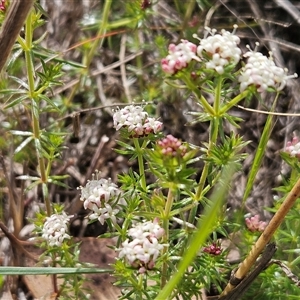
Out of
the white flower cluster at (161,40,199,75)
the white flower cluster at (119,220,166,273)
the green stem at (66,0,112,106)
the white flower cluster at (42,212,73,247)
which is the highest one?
the white flower cluster at (161,40,199,75)

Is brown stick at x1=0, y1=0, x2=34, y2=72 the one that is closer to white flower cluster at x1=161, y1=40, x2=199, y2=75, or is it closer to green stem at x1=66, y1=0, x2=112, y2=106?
white flower cluster at x1=161, y1=40, x2=199, y2=75

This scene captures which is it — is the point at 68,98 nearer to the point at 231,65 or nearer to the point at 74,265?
the point at 74,265

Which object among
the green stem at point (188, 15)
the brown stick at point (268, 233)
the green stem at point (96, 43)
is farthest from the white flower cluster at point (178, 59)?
the green stem at point (188, 15)

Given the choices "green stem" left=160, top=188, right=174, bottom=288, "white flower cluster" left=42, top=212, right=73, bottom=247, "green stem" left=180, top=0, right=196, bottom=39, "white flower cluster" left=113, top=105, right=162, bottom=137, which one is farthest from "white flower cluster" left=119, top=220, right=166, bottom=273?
"green stem" left=180, top=0, right=196, bottom=39

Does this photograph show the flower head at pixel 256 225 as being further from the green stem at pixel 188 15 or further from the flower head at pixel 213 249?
the green stem at pixel 188 15

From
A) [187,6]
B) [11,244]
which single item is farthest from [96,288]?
[187,6]

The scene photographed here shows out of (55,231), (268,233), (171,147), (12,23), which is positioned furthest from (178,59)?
(55,231)

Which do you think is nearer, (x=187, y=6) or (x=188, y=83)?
(x=188, y=83)
